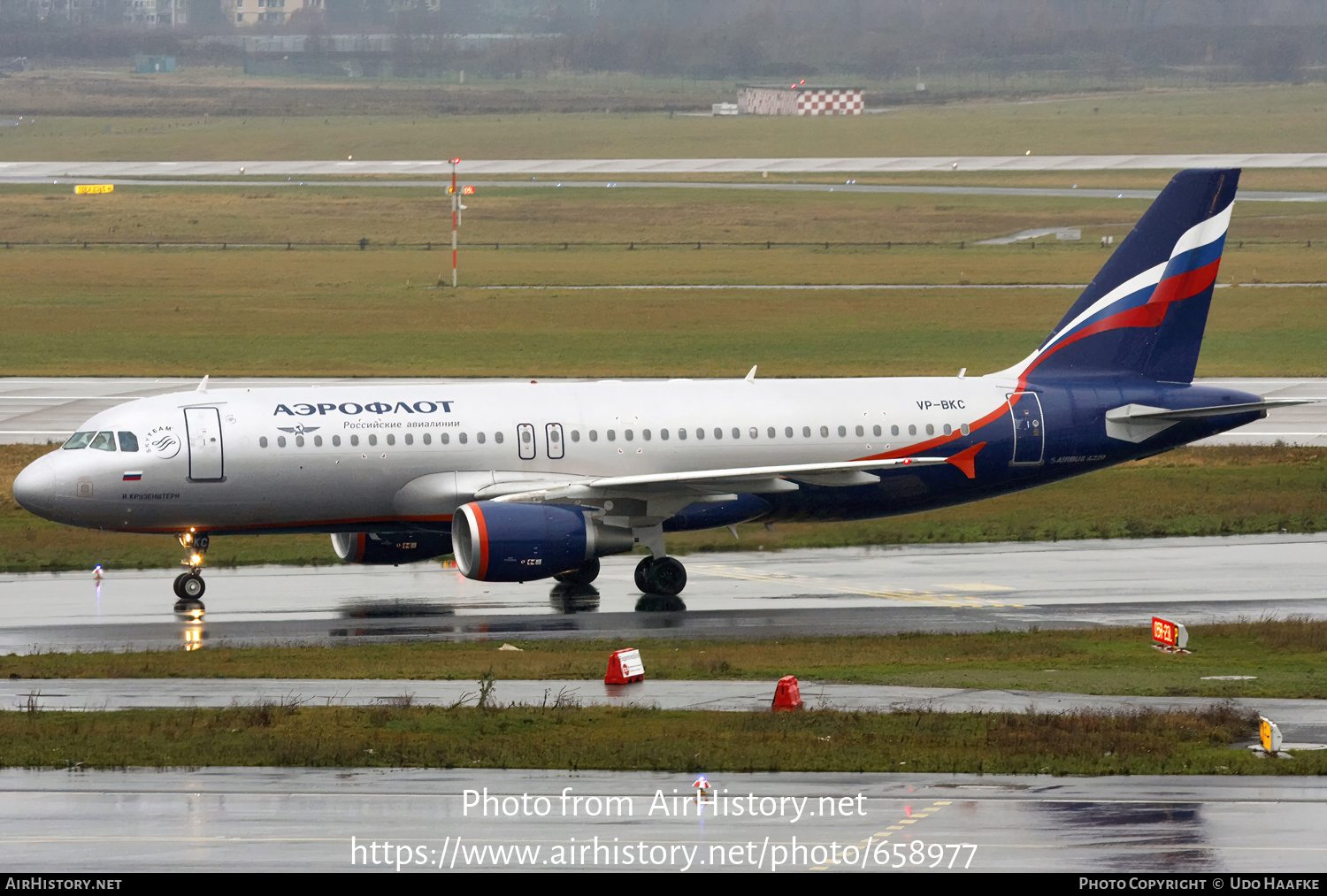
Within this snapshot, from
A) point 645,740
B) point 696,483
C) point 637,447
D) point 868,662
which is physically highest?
point 637,447

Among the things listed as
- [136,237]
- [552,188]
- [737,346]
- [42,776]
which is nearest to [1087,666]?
[42,776]

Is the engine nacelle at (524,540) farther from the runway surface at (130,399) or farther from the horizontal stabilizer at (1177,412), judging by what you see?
the runway surface at (130,399)

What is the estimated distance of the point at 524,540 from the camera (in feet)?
117

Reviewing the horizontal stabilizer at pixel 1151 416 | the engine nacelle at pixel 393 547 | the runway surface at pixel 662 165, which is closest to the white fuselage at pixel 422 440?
the engine nacelle at pixel 393 547

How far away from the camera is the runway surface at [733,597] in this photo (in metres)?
34.1

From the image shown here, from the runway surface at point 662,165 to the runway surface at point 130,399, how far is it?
317ft

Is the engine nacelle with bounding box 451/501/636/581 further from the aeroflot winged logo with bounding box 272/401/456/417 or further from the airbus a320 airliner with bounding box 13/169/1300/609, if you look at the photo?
the aeroflot winged logo with bounding box 272/401/456/417

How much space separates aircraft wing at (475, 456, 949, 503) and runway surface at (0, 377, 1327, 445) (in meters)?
22.5

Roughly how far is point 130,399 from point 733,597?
34.7 m

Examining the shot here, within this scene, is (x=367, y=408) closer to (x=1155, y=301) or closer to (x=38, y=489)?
(x=38, y=489)

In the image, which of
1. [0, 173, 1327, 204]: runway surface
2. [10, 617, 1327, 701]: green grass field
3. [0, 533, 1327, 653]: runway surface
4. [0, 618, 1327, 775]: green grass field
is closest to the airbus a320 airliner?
[0, 533, 1327, 653]: runway surface

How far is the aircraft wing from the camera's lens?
36.9 m

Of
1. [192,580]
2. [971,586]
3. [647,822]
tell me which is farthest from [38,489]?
[647,822]

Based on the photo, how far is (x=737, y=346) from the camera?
78562 millimetres
